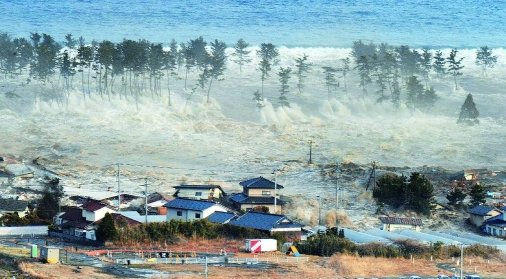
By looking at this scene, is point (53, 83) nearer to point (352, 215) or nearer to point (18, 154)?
point (18, 154)

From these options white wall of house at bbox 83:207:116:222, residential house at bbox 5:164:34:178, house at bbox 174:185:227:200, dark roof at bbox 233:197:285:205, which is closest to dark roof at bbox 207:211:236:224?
dark roof at bbox 233:197:285:205

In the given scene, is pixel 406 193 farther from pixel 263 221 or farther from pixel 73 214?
pixel 73 214

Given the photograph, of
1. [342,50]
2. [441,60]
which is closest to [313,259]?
[441,60]

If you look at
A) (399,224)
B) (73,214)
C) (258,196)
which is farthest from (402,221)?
(73,214)

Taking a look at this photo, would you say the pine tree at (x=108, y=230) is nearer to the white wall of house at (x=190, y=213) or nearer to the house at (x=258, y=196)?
the white wall of house at (x=190, y=213)

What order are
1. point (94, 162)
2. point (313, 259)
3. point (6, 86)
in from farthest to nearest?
point (6, 86)
point (94, 162)
point (313, 259)

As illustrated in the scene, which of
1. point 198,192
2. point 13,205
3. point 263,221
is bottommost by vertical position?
point 263,221

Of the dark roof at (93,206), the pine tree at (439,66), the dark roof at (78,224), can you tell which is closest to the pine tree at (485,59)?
the pine tree at (439,66)
